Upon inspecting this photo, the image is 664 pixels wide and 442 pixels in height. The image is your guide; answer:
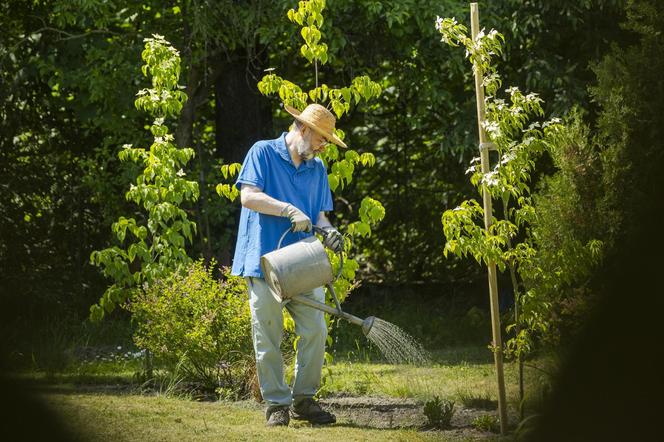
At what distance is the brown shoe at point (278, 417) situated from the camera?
5.75 meters

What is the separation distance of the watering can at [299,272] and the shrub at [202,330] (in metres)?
1.34

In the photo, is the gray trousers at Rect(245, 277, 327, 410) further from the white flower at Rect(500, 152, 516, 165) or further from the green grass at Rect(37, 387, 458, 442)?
the white flower at Rect(500, 152, 516, 165)

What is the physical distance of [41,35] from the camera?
34.6 feet

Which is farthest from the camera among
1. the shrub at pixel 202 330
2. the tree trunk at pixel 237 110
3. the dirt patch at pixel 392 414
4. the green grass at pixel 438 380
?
the tree trunk at pixel 237 110

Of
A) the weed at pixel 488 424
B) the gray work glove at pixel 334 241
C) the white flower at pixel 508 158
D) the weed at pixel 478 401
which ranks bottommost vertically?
the weed at pixel 488 424

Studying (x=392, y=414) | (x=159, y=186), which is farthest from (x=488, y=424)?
(x=159, y=186)

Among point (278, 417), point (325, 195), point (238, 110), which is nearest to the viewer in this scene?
point (278, 417)

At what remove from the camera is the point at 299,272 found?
18.0 feet

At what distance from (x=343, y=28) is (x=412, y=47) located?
2.37 ft

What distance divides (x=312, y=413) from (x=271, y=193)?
4.16 ft

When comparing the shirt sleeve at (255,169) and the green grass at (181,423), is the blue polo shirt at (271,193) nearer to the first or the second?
the shirt sleeve at (255,169)

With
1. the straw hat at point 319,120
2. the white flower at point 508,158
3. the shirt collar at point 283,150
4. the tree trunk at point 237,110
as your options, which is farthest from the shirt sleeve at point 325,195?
the tree trunk at point 237,110

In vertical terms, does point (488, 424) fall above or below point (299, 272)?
below

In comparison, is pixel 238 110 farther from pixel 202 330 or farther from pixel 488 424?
pixel 488 424
